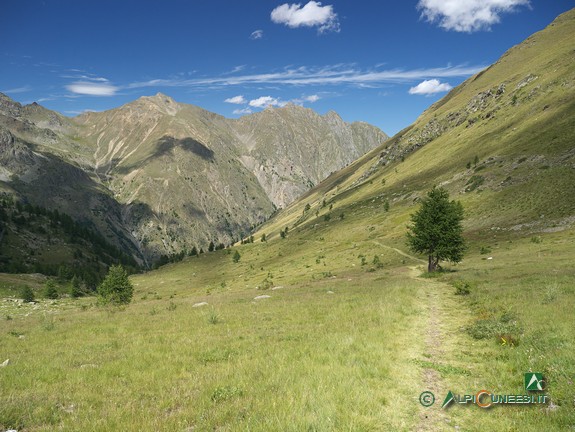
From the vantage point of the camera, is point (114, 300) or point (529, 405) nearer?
point (529, 405)

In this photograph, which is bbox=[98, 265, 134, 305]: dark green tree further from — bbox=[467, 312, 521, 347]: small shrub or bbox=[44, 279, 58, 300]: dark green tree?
bbox=[467, 312, 521, 347]: small shrub

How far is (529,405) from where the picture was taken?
7.87 metres

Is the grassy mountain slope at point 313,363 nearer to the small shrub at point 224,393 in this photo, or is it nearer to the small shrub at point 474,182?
the small shrub at point 224,393

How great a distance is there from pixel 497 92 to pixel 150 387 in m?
207

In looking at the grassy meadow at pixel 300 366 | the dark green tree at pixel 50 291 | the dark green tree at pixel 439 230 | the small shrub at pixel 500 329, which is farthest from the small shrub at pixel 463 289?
the dark green tree at pixel 50 291

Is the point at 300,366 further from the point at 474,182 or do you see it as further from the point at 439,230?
the point at 474,182

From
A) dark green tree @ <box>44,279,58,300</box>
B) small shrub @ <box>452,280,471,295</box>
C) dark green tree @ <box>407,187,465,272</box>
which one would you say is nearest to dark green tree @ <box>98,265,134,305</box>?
dark green tree @ <box>44,279,58,300</box>

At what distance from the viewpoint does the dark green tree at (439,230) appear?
4403 centimetres

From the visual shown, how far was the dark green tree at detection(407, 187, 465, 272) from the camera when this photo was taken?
44.0 m

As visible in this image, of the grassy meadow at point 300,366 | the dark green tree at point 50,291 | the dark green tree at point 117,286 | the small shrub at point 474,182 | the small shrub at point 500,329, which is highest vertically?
the small shrub at point 474,182

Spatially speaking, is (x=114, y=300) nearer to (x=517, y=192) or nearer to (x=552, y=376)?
Answer: (x=552, y=376)

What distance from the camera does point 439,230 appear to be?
44.0 meters

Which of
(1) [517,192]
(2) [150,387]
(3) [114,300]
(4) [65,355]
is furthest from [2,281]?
(1) [517,192]

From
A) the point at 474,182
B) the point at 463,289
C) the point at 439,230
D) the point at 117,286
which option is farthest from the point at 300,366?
the point at 474,182
